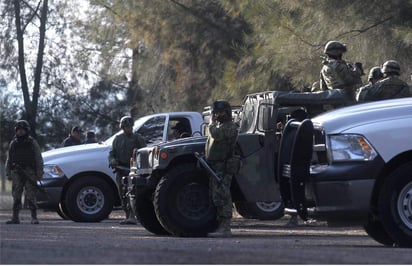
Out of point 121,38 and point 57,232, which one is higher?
point 121,38

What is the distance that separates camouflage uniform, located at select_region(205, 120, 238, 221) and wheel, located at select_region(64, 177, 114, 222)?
610 centimetres

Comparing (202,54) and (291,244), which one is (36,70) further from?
(291,244)

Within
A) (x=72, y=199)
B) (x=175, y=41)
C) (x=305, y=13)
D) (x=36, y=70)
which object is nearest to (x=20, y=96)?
(x=36, y=70)

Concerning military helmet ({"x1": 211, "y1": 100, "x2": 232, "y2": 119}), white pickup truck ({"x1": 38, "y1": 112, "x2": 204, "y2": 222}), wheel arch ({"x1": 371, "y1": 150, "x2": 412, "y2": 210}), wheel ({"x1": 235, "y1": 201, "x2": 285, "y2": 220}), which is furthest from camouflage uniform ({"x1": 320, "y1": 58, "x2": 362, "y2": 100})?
white pickup truck ({"x1": 38, "y1": 112, "x2": 204, "y2": 222})

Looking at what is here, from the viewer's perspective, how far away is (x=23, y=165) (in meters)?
17.8

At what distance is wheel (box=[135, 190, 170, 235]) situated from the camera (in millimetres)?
14047

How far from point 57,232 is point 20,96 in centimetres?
1727

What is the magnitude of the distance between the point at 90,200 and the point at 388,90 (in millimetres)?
7573

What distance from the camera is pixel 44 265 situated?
8578mm

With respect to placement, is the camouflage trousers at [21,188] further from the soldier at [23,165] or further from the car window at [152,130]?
the car window at [152,130]

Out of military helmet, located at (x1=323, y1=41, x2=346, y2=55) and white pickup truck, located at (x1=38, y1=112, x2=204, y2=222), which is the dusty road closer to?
military helmet, located at (x1=323, y1=41, x2=346, y2=55)

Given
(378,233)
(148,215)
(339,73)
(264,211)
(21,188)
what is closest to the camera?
(378,233)

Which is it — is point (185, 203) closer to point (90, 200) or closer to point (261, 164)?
point (261, 164)

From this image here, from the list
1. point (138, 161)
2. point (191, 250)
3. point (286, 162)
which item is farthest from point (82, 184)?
point (191, 250)
